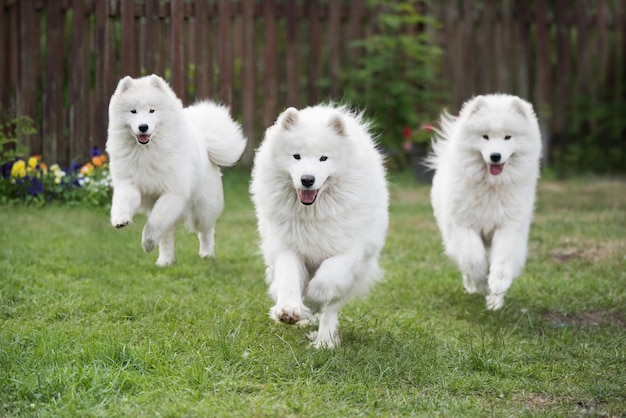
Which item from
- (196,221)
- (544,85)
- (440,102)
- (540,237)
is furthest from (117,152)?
(544,85)

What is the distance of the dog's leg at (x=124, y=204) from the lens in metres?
4.29

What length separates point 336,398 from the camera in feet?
10.9

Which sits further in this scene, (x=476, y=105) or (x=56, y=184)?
(x=56, y=184)

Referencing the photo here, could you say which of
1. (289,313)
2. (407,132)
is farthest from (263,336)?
(407,132)

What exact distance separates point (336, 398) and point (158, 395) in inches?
26.7

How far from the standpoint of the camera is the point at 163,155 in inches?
185

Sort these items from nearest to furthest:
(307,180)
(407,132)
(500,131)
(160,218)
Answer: (307,180) → (160,218) → (500,131) → (407,132)

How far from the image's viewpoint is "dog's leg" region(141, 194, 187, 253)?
4.45 meters

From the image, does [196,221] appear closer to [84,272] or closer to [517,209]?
[84,272]

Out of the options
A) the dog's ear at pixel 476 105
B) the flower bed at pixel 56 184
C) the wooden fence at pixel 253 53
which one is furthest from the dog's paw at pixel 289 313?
the flower bed at pixel 56 184

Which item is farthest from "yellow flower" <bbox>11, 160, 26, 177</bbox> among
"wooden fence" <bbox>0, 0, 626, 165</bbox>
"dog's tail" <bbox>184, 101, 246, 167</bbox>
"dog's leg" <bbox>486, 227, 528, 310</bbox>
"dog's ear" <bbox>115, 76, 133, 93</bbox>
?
"dog's leg" <bbox>486, 227, 528, 310</bbox>

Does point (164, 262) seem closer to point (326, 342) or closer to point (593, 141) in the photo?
point (326, 342)

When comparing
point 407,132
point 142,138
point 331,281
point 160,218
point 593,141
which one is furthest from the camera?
point 593,141

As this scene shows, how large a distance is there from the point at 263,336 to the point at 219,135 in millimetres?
1607
